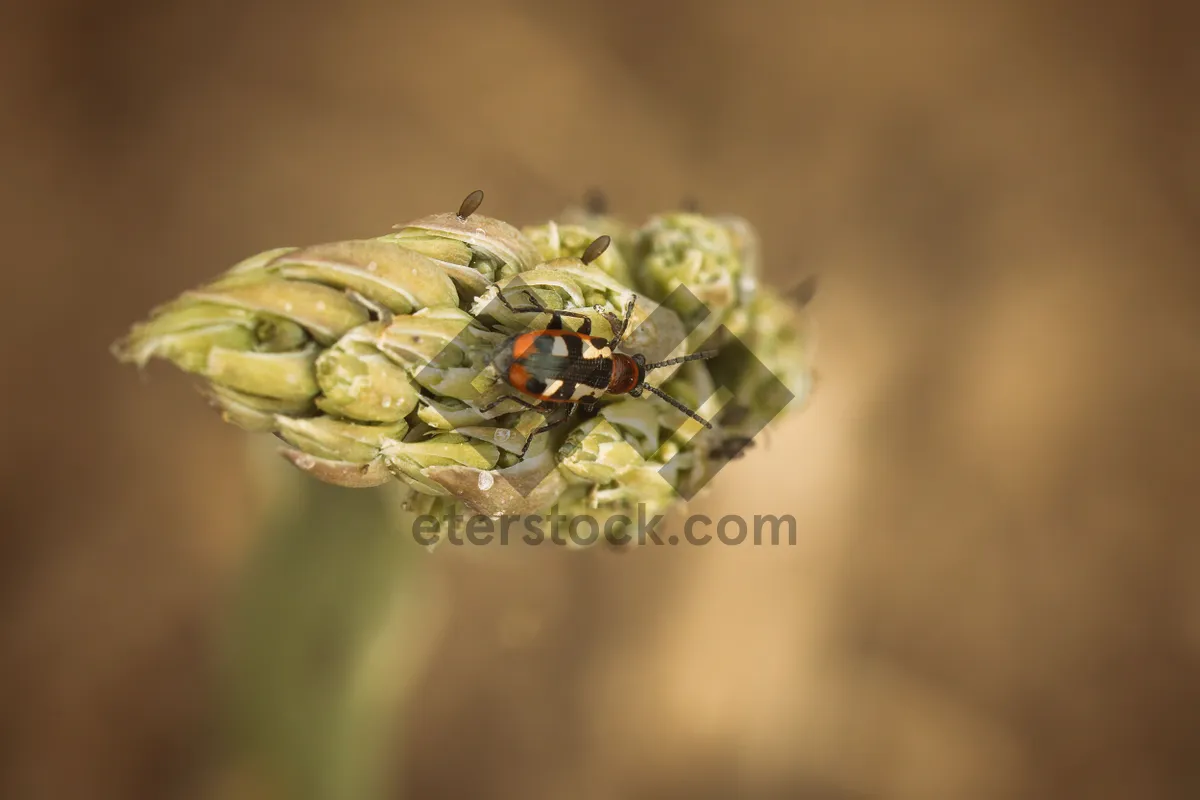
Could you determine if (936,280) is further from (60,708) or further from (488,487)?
(60,708)

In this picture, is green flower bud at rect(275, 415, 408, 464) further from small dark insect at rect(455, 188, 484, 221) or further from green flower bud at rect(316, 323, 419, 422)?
small dark insect at rect(455, 188, 484, 221)

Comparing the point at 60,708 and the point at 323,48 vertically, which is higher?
the point at 323,48

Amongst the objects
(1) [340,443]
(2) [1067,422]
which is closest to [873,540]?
(2) [1067,422]

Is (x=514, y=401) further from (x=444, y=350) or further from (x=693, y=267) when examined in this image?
(x=693, y=267)

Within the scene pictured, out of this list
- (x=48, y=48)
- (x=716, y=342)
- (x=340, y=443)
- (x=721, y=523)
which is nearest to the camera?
(x=340, y=443)

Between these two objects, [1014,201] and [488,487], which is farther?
[1014,201]

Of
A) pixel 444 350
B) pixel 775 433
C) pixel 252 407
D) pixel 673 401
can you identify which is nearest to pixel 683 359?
pixel 673 401

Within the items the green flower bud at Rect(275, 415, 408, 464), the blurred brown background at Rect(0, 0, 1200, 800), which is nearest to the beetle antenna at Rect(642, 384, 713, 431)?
the green flower bud at Rect(275, 415, 408, 464)
